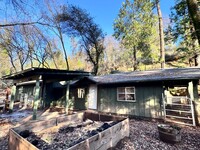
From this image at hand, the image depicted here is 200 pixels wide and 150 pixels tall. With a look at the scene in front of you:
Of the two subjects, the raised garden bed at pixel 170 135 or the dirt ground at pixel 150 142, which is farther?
the raised garden bed at pixel 170 135

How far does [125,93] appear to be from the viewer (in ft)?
29.5

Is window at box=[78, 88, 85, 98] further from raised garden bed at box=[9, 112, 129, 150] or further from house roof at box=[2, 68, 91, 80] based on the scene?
raised garden bed at box=[9, 112, 129, 150]

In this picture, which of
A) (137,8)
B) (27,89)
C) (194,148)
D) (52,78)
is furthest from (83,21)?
(194,148)

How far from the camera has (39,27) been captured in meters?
7.42

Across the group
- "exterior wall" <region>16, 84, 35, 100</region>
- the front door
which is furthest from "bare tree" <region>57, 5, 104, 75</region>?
"exterior wall" <region>16, 84, 35, 100</region>

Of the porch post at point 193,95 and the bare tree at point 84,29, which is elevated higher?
the bare tree at point 84,29

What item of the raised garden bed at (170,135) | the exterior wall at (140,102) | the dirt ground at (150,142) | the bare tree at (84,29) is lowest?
the dirt ground at (150,142)

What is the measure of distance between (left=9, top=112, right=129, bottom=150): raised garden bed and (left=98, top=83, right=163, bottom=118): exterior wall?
295 cm

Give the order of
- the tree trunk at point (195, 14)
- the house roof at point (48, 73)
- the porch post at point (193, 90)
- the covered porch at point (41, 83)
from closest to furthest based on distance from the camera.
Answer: the tree trunk at point (195, 14), the porch post at point (193, 90), the house roof at point (48, 73), the covered porch at point (41, 83)

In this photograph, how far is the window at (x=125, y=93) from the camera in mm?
8711

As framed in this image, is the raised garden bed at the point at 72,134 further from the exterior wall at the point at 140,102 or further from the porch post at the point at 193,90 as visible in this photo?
the porch post at the point at 193,90

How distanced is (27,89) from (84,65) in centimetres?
1319

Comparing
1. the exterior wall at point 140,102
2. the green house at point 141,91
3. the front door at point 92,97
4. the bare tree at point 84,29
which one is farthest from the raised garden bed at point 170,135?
the bare tree at point 84,29

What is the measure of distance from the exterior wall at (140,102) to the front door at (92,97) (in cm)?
96
